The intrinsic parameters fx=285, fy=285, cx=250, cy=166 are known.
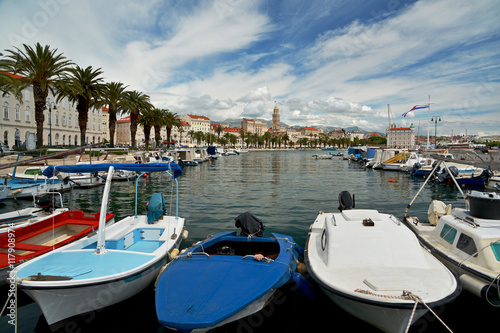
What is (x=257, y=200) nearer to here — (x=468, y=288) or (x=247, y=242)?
(x=247, y=242)

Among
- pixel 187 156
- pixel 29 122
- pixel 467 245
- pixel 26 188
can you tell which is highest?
pixel 29 122

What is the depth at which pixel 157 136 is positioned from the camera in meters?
67.8

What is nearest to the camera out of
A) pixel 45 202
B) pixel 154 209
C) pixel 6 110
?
pixel 154 209

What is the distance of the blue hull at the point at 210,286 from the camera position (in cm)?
507

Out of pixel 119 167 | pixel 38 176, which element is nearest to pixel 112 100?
pixel 38 176

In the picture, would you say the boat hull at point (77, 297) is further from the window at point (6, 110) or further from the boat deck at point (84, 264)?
the window at point (6, 110)

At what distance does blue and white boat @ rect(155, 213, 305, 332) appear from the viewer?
5.07 m

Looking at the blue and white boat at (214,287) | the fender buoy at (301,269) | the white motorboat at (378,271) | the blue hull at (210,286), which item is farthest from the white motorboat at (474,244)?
the blue hull at (210,286)

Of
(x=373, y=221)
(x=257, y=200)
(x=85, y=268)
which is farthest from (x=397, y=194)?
(x=85, y=268)

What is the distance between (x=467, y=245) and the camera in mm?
7688

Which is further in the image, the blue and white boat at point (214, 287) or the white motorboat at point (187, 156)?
the white motorboat at point (187, 156)

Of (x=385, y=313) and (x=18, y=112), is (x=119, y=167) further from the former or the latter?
(x=18, y=112)

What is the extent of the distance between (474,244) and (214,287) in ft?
22.2

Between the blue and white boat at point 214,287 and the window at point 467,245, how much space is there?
4.55m
